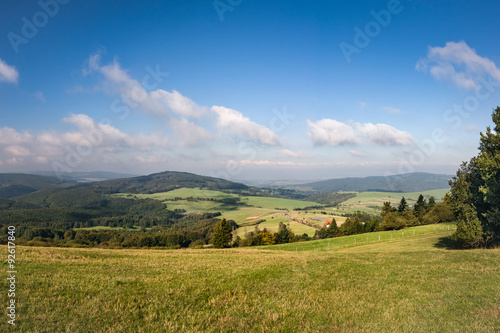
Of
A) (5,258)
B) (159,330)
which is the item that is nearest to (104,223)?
(5,258)

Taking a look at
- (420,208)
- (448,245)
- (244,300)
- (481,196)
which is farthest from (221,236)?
(420,208)

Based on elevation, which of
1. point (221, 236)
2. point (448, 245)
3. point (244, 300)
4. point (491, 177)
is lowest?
point (221, 236)

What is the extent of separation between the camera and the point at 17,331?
6.04 meters

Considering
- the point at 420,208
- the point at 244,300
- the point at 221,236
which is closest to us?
the point at 244,300

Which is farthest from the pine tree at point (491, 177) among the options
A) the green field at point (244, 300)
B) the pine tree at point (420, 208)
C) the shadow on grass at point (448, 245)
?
the pine tree at point (420, 208)

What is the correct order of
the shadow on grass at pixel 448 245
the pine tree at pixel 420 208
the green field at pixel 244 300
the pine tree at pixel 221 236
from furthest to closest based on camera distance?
the pine tree at pixel 420 208
the pine tree at pixel 221 236
the shadow on grass at pixel 448 245
the green field at pixel 244 300

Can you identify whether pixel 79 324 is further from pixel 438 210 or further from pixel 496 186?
pixel 438 210

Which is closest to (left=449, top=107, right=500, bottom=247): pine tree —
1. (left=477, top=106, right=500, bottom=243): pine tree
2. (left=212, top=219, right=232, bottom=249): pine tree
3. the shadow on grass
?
(left=477, top=106, right=500, bottom=243): pine tree

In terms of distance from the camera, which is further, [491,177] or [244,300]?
[491,177]

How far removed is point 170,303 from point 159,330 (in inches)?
78.6

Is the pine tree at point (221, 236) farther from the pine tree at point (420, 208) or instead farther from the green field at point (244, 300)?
the pine tree at point (420, 208)

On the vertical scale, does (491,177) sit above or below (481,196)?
above

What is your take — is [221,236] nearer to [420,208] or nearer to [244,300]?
[244,300]

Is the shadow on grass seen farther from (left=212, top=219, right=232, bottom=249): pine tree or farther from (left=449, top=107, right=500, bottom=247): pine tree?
(left=212, top=219, right=232, bottom=249): pine tree
